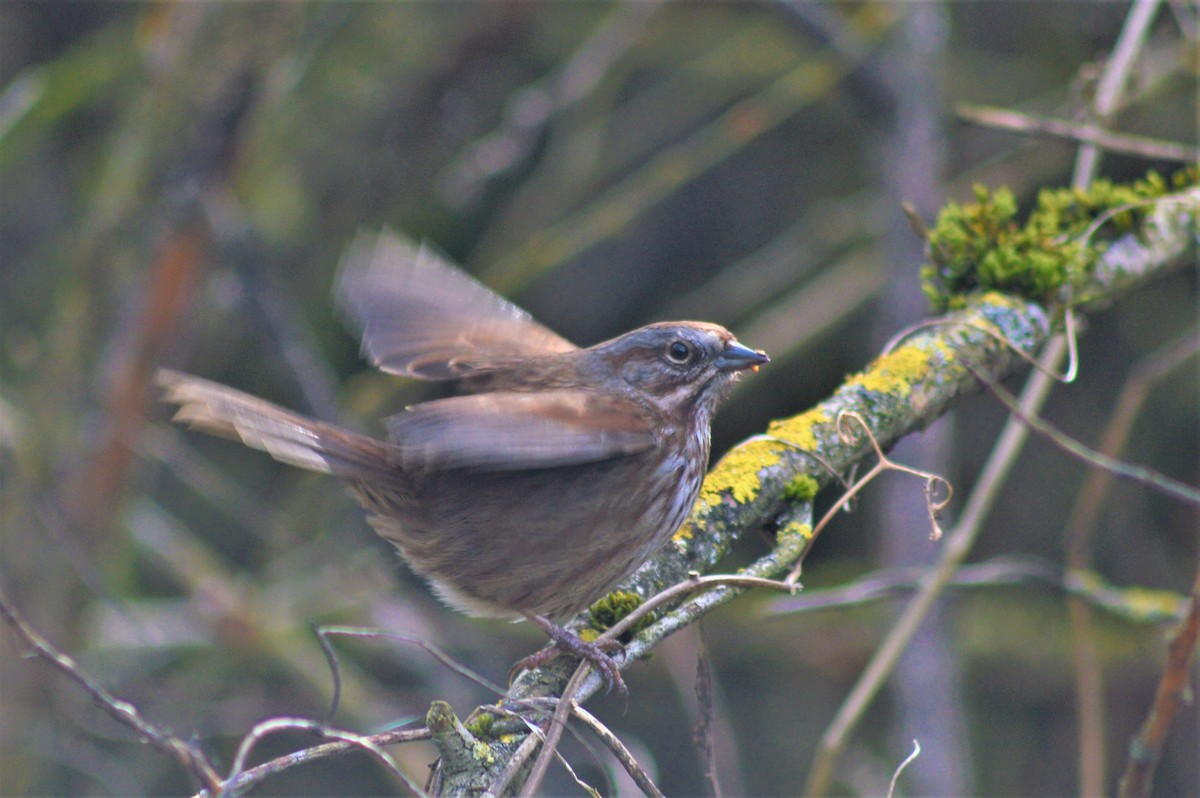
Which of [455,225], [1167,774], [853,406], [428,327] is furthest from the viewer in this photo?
[455,225]

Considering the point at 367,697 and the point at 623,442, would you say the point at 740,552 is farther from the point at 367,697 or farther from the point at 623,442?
the point at 623,442

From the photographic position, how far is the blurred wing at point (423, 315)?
342cm

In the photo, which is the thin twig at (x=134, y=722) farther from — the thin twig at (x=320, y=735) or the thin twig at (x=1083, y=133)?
the thin twig at (x=1083, y=133)

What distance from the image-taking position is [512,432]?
236 cm

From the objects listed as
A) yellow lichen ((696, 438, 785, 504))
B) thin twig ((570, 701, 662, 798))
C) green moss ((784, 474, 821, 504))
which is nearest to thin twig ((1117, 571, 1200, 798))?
green moss ((784, 474, 821, 504))

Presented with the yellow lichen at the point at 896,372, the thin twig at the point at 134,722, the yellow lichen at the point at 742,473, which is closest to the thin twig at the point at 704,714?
the yellow lichen at the point at 742,473

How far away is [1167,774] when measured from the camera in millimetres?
5250

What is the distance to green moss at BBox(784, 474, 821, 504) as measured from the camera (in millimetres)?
2492

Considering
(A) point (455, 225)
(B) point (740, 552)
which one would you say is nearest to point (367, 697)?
(B) point (740, 552)

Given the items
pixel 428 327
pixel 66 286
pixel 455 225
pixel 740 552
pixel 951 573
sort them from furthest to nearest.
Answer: pixel 455 225 < pixel 740 552 < pixel 66 286 < pixel 428 327 < pixel 951 573

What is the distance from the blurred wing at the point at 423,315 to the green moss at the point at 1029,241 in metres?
1.20

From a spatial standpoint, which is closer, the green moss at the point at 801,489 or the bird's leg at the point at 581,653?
the bird's leg at the point at 581,653

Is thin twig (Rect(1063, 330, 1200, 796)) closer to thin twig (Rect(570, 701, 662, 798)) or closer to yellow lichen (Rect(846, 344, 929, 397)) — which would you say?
yellow lichen (Rect(846, 344, 929, 397))

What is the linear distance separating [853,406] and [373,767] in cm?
427
